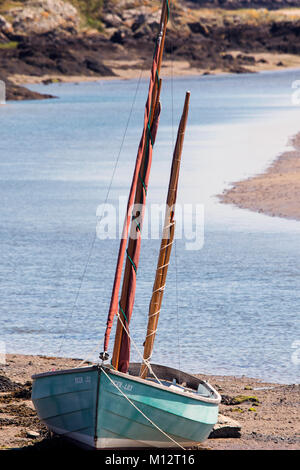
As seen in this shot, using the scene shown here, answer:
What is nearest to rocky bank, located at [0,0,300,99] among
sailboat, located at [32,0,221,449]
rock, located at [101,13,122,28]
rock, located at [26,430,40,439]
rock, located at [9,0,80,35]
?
rock, located at [9,0,80,35]

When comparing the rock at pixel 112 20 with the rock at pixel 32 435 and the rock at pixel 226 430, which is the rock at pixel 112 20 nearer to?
the rock at pixel 226 430

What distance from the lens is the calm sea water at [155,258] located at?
19875 mm

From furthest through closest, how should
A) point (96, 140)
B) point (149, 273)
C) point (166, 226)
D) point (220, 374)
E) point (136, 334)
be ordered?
point (96, 140), point (149, 273), point (136, 334), point (220, 374), point (166, 226)

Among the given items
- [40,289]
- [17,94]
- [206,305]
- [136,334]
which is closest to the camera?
[136,334]

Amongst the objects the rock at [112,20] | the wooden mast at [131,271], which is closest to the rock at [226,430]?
the wooden mast at [131,271]

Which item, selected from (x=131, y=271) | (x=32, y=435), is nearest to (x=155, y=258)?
(x=131, y=271)

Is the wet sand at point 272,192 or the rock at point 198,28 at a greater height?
the rock at point 198,28

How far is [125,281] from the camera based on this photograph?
14297mm

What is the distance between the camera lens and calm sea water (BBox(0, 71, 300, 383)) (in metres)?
19.9

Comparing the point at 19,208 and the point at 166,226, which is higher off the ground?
the point at 166,226

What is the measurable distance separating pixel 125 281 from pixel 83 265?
1295 centimetres

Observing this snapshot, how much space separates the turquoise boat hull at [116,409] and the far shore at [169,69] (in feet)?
311

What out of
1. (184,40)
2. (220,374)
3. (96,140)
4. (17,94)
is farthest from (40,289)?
(184,40)

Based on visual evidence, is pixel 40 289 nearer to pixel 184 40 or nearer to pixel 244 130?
pixel 244 130
